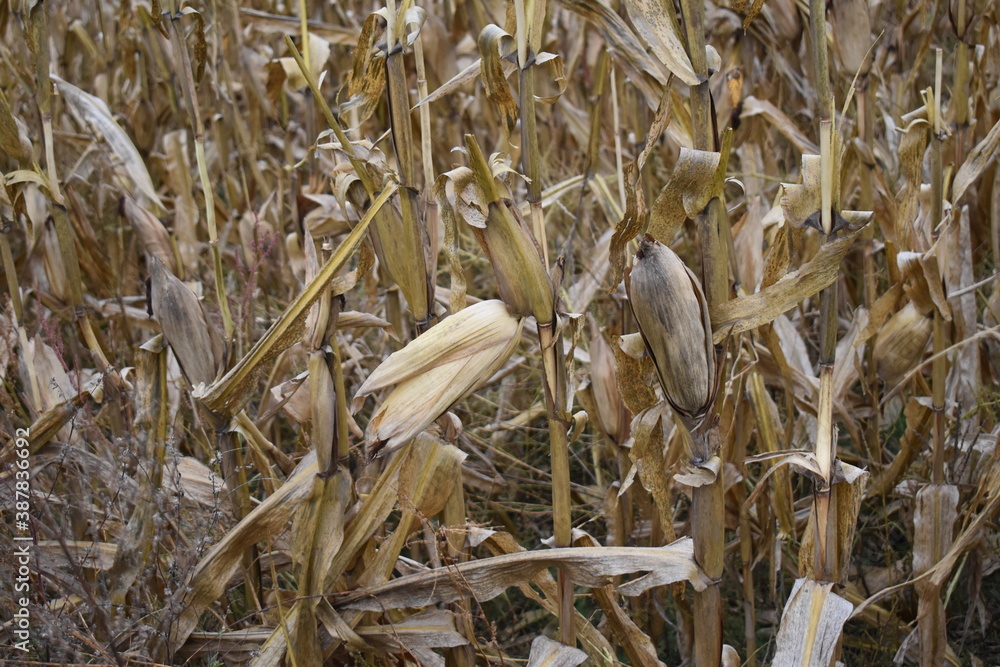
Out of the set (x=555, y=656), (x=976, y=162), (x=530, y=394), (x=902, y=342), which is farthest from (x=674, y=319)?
(x=530, y=394)

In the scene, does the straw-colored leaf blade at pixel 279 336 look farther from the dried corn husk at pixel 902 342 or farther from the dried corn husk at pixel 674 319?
the dried corn husk at pixel 902 342

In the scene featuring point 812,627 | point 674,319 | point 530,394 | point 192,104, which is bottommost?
point 530,394

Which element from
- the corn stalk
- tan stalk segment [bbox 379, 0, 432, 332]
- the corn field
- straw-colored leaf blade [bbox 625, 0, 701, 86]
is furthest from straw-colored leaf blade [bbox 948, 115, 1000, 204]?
the corn stalk

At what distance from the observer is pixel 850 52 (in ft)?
5.56

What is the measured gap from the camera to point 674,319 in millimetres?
872

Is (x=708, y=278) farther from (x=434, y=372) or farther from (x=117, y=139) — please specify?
(x=117, y=139)

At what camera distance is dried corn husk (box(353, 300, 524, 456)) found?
3.02 ft

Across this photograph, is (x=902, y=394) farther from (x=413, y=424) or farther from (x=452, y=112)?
(x=452, y=112)

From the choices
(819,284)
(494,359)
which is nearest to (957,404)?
(819,284)

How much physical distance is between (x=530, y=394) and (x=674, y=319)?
4.74ft

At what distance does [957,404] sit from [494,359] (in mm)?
1115

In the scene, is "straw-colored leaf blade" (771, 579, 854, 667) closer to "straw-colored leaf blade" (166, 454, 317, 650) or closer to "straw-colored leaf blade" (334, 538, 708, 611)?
"straw-colored leaf blade" (334, 538, 708, 611)

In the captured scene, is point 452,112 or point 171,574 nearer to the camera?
point 171,574

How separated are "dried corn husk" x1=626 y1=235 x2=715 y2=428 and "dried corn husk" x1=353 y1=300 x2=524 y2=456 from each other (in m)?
0.17
